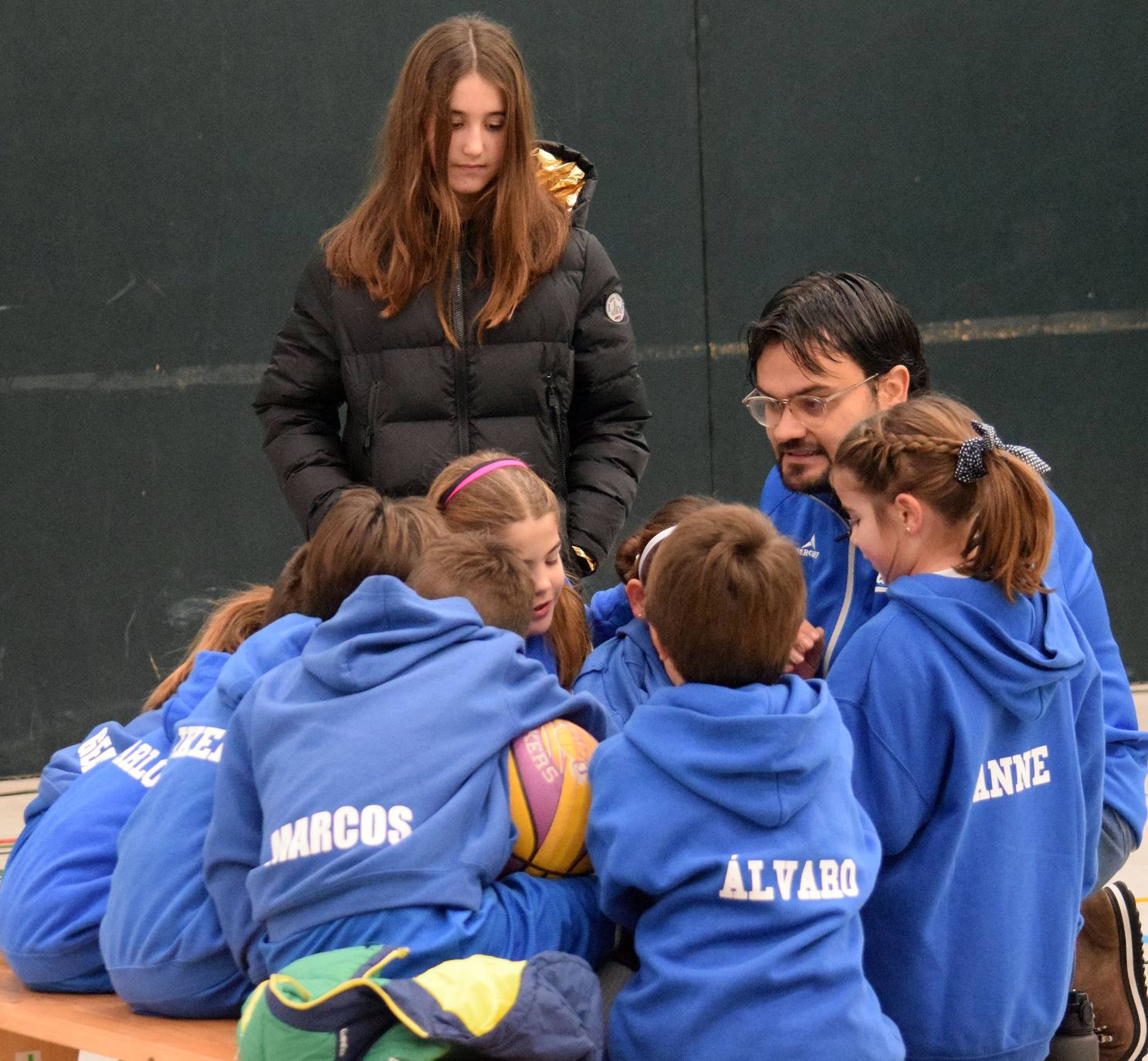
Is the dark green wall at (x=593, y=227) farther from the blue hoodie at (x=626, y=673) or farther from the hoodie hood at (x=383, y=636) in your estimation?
the hoodie hood at (x=383, y=636)

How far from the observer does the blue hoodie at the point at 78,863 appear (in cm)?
212

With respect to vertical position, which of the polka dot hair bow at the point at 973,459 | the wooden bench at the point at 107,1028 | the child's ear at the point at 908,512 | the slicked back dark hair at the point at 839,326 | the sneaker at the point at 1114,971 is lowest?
the sneaker at the point at 1114,971

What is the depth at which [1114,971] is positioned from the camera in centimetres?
244

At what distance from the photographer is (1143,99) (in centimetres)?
577

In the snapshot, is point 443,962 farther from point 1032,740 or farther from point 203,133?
point 203,133

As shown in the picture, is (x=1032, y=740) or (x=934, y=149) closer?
(x=1032, y=740)

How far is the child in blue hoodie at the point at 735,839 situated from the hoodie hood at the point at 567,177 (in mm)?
1642

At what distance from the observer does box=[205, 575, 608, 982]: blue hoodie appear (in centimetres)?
177

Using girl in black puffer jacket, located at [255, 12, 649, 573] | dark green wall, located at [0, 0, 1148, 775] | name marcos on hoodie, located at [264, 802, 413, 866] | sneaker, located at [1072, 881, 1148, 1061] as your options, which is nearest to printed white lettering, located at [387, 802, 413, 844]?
name marcos on hoodie, located at [264, 802, 413, 866]

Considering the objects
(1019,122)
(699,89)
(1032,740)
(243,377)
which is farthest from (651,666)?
(1019,122)

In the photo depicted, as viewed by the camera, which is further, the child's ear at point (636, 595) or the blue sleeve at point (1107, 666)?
the child's ear at point (636, 595)

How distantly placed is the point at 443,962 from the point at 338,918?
14cm

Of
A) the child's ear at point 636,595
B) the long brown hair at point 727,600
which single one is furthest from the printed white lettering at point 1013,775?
the child's ear at point 636,595

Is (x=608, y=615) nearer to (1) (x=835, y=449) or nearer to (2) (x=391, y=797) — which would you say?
(1) (x=835, y=449)
